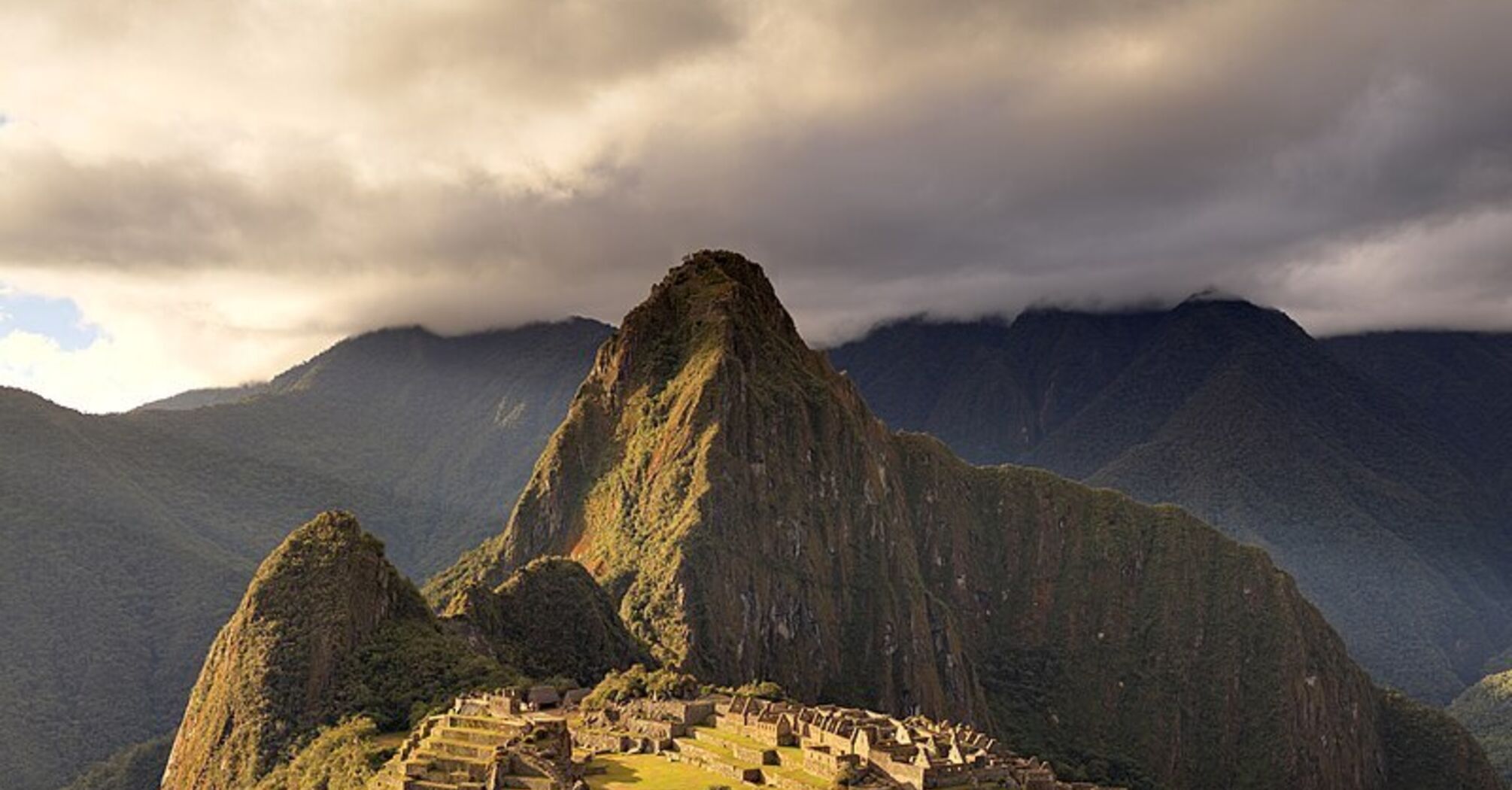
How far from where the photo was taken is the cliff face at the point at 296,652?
344ft

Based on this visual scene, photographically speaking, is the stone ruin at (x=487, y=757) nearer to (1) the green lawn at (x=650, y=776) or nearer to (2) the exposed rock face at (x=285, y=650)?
(1) the green lawn at (x=650, y=776)

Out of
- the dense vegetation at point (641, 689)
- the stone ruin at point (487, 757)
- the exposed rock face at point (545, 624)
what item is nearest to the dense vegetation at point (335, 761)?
the stone ruin at point (487, 757)

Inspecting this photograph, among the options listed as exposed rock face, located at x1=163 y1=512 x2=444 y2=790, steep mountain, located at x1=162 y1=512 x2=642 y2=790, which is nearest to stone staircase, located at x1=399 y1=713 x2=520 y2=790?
steep mountain, located at x1=162 y1=512 x2=642 y2=790

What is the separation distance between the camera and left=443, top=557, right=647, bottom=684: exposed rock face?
5143 inches

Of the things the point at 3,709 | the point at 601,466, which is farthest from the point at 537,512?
the point at 3,709

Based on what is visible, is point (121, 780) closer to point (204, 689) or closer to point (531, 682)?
point (204, 689)

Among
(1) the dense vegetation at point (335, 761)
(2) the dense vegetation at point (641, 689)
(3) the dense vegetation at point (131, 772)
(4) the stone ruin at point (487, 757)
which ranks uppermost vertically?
(4) the stone ruin at point (487, 757)

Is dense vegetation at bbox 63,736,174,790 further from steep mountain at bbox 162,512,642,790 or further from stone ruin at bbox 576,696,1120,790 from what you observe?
stone ruin at bbox 576,696,1120,790

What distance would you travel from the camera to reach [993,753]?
76250mm

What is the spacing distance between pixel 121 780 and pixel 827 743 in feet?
359

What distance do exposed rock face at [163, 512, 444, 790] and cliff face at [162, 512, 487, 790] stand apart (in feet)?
0.29

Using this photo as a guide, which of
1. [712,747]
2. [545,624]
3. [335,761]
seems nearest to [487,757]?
[712,747]

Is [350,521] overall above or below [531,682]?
above

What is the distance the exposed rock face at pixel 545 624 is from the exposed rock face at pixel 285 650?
10.9 metres
